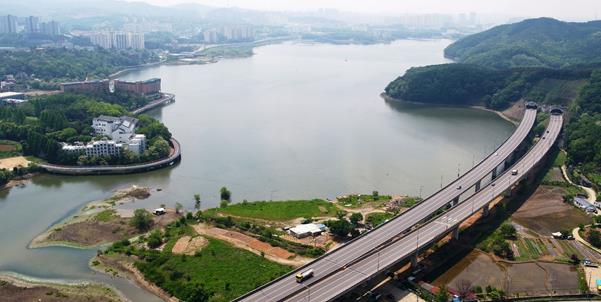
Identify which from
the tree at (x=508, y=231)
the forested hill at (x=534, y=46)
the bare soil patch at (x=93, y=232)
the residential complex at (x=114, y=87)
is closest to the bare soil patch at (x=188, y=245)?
the bare soil patch at (x=93, y=232)

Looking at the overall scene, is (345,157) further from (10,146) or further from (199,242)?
(10,146)

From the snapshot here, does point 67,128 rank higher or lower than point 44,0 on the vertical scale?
lower

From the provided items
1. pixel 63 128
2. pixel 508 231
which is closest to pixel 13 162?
pixel 63 128

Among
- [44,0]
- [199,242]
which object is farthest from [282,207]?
[44,0]

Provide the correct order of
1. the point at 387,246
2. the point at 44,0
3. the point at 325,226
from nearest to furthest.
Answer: the point at 387,246, the point at 325,226, the point at 44,0

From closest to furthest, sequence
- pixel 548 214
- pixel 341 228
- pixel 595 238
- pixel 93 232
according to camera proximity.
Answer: pixel 595 238 < pixel 341 228 < pixel 93 232 < pixel 548 214

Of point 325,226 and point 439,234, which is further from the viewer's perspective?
point 325,226

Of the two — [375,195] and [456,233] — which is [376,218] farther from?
[456,233]
